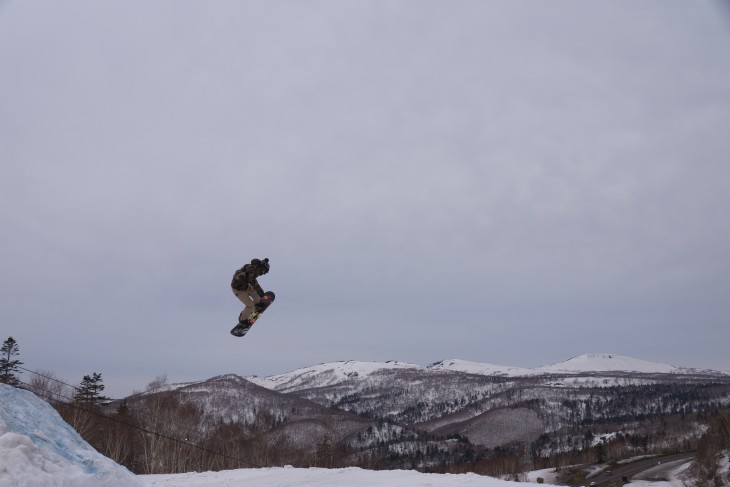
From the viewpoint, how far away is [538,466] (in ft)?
594

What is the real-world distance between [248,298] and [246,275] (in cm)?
112

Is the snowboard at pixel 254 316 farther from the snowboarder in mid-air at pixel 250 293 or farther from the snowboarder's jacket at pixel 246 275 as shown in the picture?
the snowboarder's jacket at pixel 246 275

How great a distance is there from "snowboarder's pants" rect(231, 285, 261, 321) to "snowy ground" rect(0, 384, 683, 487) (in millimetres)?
4711

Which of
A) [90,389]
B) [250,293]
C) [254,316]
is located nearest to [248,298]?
[250,293]

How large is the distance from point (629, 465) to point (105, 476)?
198m

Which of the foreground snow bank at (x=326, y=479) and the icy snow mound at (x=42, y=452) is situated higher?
the icy snow mound at (x=42, y=452)

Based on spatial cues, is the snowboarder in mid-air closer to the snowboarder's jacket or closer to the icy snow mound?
the snowboarder's jacket

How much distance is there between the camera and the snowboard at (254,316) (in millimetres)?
14031

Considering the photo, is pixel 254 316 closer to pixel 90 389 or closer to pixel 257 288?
pixel 257 288

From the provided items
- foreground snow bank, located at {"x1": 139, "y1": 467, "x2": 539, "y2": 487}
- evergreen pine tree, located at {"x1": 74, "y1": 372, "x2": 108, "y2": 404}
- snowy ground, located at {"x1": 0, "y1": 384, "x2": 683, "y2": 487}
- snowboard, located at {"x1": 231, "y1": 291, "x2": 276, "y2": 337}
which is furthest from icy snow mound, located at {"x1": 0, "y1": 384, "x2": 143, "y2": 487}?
evergreen pine tree, located at {"x1": 74, "y1": 372, "x2": 108, "y2": 404}

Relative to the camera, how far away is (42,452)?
9.87m

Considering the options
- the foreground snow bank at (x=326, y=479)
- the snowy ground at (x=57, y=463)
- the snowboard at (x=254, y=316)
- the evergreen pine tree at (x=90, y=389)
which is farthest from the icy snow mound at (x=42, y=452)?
the evergreen pine tree at (x=90, y=389)

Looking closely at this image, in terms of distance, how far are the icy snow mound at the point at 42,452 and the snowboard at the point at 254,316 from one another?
4.70 meters

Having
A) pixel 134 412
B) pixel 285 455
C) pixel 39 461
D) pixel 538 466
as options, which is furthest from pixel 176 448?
pixel 538 466
